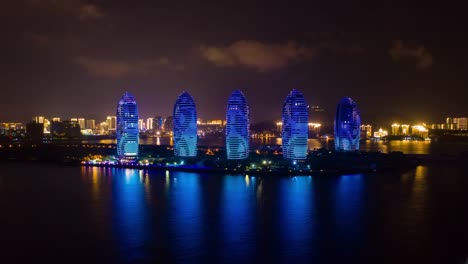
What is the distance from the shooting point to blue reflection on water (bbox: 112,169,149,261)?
31.8 ft

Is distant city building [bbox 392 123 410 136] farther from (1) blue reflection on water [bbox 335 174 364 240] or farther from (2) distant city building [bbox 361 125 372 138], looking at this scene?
(1) blue reflection on water [bbox 335 174 364 240]

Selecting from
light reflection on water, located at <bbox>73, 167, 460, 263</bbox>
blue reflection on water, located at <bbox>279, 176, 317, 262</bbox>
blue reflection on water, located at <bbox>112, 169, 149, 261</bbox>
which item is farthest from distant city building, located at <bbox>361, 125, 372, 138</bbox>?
blue reflection on water, located at <bbox>112, 169, 149, 261</bbox>

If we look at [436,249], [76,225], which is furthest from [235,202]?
[436,249]

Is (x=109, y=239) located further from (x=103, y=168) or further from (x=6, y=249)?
(x=103, y=168)

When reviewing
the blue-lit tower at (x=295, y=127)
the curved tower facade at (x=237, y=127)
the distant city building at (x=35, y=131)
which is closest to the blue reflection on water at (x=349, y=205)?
the blue-lit tower at (x=295, y=127)

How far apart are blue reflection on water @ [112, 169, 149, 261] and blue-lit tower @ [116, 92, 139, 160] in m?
6.84

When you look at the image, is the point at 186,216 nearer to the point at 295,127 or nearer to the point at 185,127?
→ the point at 295,127

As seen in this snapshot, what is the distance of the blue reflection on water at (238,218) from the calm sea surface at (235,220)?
0.03m

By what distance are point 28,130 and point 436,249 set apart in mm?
53176

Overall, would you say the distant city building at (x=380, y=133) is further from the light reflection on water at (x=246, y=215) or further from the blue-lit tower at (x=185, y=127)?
the light reflection on water at (x=246, y=215)

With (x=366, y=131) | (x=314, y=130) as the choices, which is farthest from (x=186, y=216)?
(x=366, y=131)

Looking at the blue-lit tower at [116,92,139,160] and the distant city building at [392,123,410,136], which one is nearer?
the blue-lit tower at [116,92,139,160]

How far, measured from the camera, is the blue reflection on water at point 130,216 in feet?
31.8

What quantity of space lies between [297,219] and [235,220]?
4.97 feet
